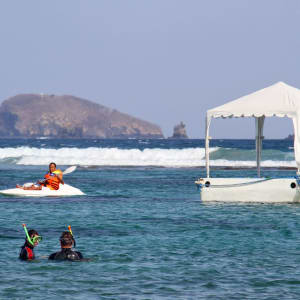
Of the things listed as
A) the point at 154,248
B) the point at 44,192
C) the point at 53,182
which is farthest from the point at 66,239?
the point at 53,182

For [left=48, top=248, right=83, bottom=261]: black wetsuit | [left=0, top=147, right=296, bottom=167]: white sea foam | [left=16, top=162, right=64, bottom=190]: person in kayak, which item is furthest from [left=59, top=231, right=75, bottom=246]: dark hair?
[left=0, top=147, right=296, bottom=167]: white sea foam

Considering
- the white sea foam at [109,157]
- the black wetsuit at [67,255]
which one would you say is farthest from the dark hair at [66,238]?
the white sea foam at [109,157]

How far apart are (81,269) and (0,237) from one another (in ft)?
13.8

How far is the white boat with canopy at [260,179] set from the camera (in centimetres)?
2498

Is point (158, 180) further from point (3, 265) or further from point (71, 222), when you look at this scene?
point (3, 265)

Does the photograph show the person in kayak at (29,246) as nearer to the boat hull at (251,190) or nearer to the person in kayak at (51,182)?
the boat hull at (251,190)

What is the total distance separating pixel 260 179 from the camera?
25344 mm

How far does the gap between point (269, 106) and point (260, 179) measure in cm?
237

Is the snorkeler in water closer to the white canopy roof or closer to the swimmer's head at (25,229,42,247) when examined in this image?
the swimmer's head at (25,229,42,247)

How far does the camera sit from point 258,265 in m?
13.9

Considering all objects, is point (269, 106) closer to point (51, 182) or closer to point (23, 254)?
point (51, 182)

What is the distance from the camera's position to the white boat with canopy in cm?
2498

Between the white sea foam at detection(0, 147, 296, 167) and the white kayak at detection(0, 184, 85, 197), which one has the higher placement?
the white sea foam at detection(0, 147, 296, 167)

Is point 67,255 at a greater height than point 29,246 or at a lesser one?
lesser
